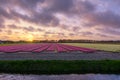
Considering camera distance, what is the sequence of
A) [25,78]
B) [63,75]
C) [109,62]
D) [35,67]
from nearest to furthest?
[25,78] < [63,75] < [35,67] < [109,62]

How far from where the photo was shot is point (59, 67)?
22125 mm

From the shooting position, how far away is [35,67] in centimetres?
2212

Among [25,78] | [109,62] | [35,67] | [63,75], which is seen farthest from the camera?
[109,62]

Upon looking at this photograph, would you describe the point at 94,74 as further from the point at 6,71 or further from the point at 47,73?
the point at 6,71

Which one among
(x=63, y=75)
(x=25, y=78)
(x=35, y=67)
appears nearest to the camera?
(x=25, y=78)

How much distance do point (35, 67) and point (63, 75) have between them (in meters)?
2.92

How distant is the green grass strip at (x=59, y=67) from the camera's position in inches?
855

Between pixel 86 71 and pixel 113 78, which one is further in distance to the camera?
pixel 86 71

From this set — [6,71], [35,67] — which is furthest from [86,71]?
[6,71]

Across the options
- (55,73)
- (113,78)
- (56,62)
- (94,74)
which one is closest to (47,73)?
(55,73)

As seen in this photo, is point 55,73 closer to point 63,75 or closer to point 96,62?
point 63,75

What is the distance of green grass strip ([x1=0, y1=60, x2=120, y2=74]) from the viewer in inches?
855

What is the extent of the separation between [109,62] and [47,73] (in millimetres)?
6133

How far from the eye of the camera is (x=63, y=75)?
20.6m
